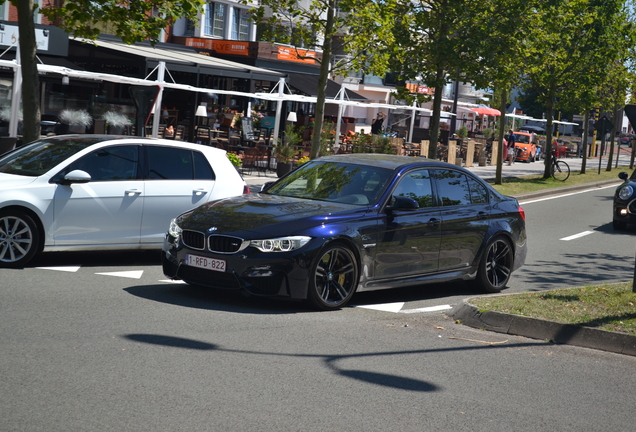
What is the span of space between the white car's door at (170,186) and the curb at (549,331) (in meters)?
3.80

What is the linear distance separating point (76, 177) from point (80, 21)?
5764 millimetres

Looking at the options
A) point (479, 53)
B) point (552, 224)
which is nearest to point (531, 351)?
point (552, 224)

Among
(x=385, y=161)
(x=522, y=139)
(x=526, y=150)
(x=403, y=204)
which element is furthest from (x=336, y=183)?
(x=522, y=139)

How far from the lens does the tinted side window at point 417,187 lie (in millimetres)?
9031

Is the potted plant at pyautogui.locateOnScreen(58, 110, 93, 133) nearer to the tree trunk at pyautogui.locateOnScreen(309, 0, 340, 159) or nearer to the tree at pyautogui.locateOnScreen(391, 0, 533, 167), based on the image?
the tree trunk at pyautogui.locateOnScreen(309, 0, 340, 159)

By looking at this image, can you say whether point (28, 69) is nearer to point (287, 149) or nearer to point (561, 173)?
point (287, 149)

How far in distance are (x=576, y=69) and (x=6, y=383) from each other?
31.3m

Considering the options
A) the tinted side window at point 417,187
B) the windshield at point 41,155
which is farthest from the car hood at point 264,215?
the windshield at point 41,155

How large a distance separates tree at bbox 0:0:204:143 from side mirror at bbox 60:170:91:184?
4.09 metres

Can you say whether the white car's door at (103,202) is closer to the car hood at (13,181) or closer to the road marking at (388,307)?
the car hood at (13,181)

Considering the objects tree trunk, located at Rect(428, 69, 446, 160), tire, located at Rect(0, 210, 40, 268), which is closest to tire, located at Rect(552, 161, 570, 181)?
tree trunk, located at Rect(428, 69, 446, 160)

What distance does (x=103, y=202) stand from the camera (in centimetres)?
978

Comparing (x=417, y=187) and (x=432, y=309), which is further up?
(x=417, y=187)

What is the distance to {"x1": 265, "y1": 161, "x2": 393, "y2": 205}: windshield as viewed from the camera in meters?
8.80
